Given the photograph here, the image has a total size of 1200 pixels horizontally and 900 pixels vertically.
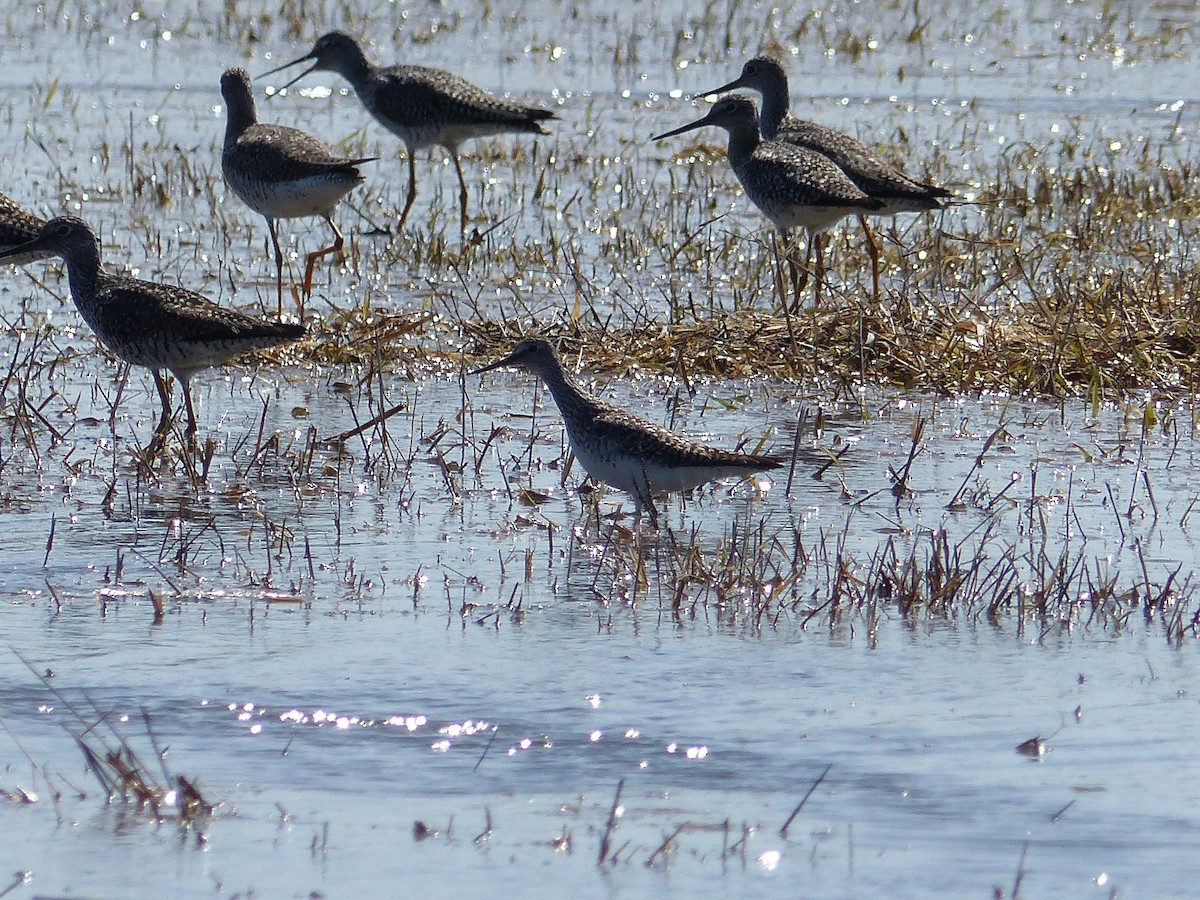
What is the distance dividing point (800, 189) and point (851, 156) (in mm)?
779

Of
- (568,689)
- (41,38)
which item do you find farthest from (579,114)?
(568,689)

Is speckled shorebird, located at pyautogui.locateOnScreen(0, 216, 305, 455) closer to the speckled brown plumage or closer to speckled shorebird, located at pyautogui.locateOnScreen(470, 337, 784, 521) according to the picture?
speckled shorebird, located at pyautogui.locateOnScreen(470, 337, 784, 521)

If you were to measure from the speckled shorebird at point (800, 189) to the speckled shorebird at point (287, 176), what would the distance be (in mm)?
2183

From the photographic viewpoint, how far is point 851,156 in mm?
11469

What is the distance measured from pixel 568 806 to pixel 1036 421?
461 centimetres

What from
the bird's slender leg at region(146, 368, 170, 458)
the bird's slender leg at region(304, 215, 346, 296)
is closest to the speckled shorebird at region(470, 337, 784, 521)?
the bird's slender leg at region(146, 368, 170, 458)

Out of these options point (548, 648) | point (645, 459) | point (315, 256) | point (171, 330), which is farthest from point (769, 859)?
point (315, 256)

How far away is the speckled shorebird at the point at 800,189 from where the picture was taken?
10.8 m

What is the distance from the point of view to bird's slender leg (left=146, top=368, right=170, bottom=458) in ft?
25.2

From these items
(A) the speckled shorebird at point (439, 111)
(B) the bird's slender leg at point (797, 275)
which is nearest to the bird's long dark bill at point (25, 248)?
(B) the bird's slender leg at point (797, 275)

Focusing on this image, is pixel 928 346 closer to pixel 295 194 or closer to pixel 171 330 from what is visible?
pixel 171 330

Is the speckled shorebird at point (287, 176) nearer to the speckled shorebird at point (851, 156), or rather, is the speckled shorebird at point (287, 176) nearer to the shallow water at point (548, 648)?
the shallow water at point (548, 648)

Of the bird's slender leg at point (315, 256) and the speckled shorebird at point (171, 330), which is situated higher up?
the bird's slender leg at point (315, 256)

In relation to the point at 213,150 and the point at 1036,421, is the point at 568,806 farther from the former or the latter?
the point at 213,150
